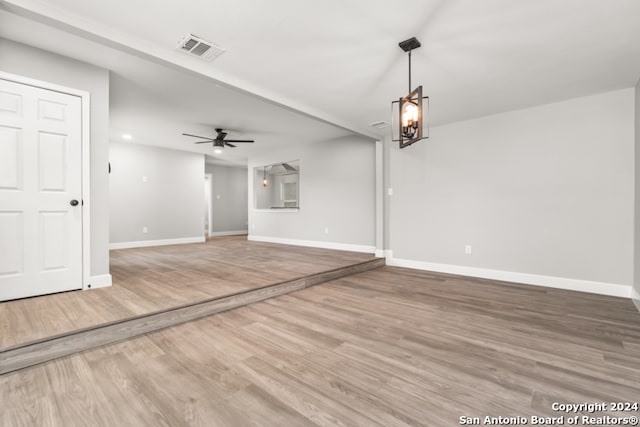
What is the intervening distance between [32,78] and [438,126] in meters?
5.12

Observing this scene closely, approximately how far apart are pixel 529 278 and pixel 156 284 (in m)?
4.83

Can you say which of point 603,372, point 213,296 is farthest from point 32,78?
point 603,372

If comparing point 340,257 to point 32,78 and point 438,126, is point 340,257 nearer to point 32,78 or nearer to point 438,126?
point 438,126

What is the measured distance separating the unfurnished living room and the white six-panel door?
2cm

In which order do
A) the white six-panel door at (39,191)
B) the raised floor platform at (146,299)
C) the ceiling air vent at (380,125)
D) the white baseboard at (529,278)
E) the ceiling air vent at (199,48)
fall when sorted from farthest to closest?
the ceiling air vent at (380,125) → the white baseboard at (529,278) → the white six-panel door at (39,191) → the ceiling air vent at (199,48) → the raised floor platform at (146,299)

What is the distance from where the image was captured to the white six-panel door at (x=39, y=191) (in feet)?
8.53

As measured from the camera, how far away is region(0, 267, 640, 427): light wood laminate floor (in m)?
1.44

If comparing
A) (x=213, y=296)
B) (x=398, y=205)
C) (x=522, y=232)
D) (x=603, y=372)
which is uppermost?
(x=398, y=205)

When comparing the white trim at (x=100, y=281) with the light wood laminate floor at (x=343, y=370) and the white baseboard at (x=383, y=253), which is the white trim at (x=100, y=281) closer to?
the light wood laminate floor at (x=343, y=370)

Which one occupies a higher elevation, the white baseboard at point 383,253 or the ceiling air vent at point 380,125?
the ceiling air vent at point 380,125

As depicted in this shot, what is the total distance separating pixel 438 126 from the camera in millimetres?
4734

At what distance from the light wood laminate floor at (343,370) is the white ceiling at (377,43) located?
95.5 inches

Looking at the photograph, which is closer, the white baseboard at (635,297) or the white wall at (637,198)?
the white baseboard at (635,297)

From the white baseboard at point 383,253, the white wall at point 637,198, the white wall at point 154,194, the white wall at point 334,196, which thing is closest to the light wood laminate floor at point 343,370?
the white wall at point 637,198
